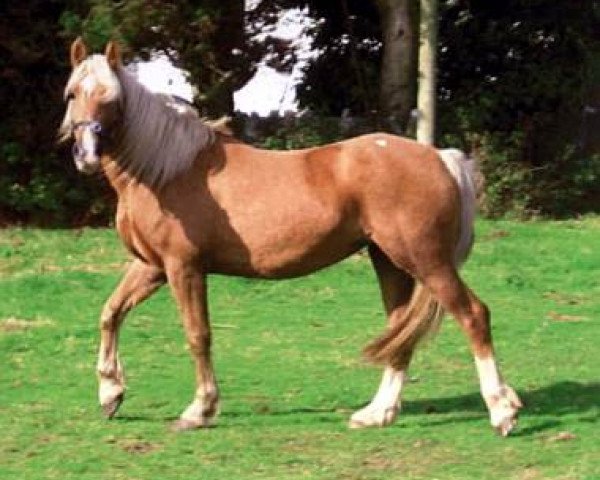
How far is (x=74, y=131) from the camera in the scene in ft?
23.0

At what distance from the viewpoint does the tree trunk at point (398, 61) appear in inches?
Result: 683

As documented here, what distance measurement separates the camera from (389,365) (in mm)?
7484

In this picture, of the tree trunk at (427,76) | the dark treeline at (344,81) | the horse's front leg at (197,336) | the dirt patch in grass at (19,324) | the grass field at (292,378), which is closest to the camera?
the grass field at (292,378)

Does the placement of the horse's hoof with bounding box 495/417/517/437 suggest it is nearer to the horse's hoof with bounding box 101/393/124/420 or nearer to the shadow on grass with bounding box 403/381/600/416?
the shadow on grass with bounding box 403/381/600/416

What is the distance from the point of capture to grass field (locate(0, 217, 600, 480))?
658cm

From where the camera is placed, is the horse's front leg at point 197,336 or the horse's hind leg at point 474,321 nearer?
the horse's hind leg at point 474,321

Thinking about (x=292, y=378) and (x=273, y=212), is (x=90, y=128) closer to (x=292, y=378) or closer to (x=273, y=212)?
(x=273, y=212)

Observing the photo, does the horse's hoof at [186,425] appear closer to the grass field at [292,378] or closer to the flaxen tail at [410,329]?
the grass field at [292,378]

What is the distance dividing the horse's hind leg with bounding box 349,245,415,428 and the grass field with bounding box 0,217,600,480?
11 centimetres

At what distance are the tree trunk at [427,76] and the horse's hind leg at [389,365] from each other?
356 inches

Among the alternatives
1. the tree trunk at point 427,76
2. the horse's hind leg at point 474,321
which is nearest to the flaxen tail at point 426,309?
the horse's hind leg at point 474,321

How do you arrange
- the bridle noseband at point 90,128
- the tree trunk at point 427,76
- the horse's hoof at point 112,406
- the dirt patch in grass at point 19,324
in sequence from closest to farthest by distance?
1. the bridle noseband at point 90,128
2. the horse's hoof at point 112,406
3. the dirt patch in grass at point 19,324
4. the tree trunk at point 427,76

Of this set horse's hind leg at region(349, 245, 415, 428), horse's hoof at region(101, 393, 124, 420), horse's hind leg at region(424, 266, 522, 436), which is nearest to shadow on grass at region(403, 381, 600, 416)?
horse's hind leg at region(349, 245, 415, 428)

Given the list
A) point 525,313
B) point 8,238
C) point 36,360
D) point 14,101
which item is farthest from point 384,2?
point 36,360
